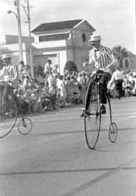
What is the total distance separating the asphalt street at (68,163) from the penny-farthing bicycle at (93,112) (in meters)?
0.11

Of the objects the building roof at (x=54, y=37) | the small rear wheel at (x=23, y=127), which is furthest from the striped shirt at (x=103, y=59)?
the small rear wheel at (x=23, y=127)

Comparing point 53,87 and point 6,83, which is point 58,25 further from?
point 53,87

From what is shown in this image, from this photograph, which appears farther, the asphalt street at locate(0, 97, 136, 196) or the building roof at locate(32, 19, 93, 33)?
the asphalt street at locate(0, 97, 136, 196)

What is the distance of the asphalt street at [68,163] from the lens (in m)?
3.27

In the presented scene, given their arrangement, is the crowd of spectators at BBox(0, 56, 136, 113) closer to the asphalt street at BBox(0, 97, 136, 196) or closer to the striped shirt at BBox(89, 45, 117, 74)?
the striped shirt at BBox(89, 45, 117, 74)

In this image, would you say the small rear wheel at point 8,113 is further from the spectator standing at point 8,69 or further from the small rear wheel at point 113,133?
the small rear wheel at point 113,133

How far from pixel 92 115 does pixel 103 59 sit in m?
0.81

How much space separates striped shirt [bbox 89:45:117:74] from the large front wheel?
387 millimetres

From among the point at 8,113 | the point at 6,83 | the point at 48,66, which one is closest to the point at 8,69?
the point at 6,83

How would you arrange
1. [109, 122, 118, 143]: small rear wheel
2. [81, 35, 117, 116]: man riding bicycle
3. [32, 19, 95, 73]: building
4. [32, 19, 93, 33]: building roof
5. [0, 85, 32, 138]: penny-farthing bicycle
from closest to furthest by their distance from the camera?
[32, 19, 93, 33]: building roof
[32, 19, 95, 73]: building
[81, 35, 117, 116]: man riding bicycle
[109, 122, 118, 143]: small rear wheel
[0, 85, 32, 138]: penny-farthing bicycle

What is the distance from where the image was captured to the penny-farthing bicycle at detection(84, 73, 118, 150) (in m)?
4.65

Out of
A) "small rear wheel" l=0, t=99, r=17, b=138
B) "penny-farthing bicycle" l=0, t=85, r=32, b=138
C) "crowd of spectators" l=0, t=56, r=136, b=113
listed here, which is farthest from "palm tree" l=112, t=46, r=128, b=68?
"small rear wheel" l=0, t=99, r=17, b=138

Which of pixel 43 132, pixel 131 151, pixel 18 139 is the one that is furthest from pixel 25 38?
pixel 43 132

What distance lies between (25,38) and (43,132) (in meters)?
4.07
